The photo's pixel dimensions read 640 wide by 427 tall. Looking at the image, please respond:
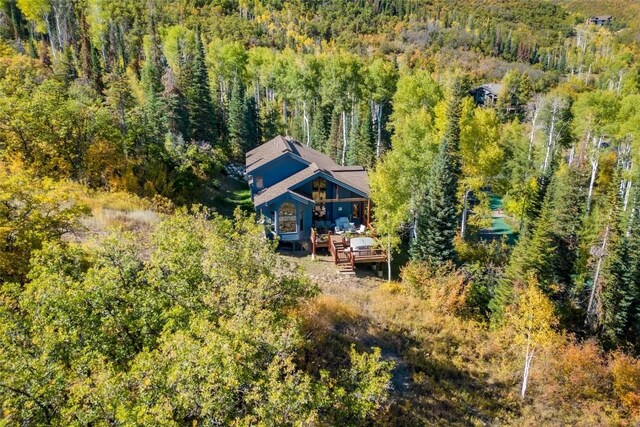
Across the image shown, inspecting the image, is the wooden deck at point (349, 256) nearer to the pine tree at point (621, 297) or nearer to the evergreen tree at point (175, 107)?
the pine tree at point (621, 297)

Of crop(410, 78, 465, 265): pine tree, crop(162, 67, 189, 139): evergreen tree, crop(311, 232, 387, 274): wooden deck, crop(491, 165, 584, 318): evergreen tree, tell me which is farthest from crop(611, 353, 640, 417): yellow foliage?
crop(162, 67, 189, 139): evergreen tree

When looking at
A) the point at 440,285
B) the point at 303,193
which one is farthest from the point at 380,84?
the point at 440,285

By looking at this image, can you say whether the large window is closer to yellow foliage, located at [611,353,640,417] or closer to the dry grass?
the dry grass

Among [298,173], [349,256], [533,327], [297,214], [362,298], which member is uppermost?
[298,173]

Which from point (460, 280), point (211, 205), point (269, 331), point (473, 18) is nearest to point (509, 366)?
point (460, 280)

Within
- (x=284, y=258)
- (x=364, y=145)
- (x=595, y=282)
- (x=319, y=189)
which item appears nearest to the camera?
(x=595, y=282)

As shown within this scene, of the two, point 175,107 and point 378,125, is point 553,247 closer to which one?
point 378,125

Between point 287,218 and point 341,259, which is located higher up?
point 287,218

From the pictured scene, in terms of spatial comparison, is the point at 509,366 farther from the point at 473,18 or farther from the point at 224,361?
the point at 473,18
